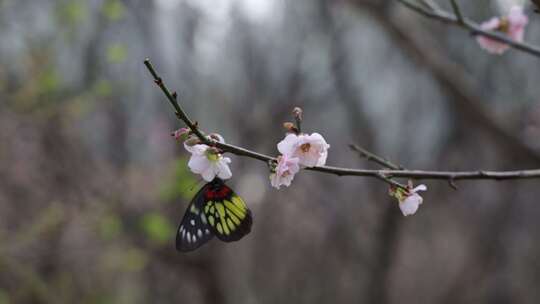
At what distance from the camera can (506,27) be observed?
7.62 feet

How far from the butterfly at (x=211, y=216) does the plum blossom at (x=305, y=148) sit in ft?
0.81

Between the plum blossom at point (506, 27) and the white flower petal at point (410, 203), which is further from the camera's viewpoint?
the plum blossom at point (506, 27)

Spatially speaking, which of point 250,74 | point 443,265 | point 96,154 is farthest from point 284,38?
point 443,265

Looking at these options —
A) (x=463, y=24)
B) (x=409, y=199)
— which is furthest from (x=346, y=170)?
(x=463, y=24)

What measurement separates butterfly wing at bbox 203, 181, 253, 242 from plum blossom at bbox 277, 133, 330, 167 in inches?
9.6

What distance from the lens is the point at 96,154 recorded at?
19.2ft

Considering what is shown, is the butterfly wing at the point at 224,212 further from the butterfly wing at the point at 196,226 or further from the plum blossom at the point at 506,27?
the plum blossom at the point at 506,27

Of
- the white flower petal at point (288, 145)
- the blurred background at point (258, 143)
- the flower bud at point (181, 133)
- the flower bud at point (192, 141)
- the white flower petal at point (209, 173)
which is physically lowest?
the white flower petal at point (209, 173)

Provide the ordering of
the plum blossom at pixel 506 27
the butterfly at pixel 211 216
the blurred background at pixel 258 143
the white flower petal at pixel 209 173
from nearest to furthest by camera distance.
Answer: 1. the white flower petal at pixel 209 173
2. the butterfly at pixel 211 216
3. the plum blossom at pixel 506 27
4. the blurred background at pixel 258 143

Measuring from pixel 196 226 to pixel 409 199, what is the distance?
24.4 inches

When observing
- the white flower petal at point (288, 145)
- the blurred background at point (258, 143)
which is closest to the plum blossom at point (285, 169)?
the white flower petal at point (288, 145)

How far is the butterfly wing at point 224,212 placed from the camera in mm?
1536

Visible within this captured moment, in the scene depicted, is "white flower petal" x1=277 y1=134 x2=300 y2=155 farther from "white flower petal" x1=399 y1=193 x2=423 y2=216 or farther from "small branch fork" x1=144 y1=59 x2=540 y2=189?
"white flower petal" x1=399 y1=193 x2=423 y2=216

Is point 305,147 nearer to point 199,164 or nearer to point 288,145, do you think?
point 288,145
